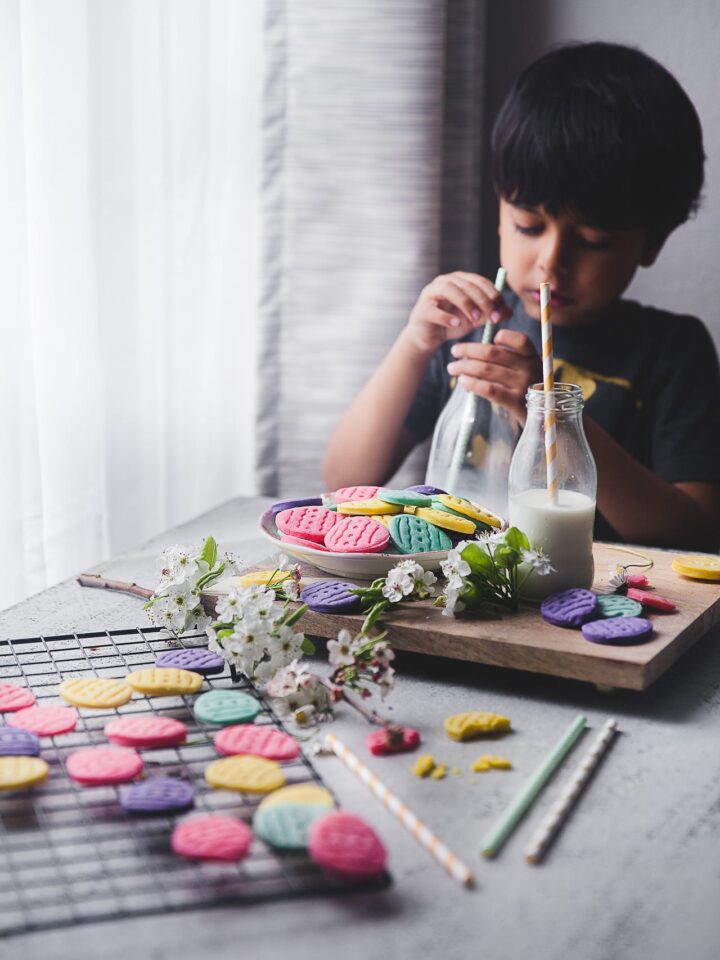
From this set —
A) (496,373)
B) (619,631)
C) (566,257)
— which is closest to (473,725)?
(619,631)

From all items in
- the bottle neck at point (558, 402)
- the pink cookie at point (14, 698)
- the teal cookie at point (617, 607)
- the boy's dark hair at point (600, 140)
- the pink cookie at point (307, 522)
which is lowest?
the pink cookie at point (14, 698)

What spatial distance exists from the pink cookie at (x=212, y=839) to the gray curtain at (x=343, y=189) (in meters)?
1.26

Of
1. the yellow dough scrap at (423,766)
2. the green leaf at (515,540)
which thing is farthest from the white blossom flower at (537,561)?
the yellow dough scrap at (423,766)

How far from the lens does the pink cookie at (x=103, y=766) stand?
2.10ft

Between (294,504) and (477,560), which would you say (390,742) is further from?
(294,504)

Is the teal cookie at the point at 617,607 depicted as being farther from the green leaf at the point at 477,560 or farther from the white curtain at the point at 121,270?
the white curtain at the point at 121,270

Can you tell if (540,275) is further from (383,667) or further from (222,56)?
(383,667)

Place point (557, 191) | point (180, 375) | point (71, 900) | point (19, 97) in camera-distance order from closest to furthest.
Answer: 1. point (71, 900)
2. point (19, 97)
3. point (557, 191)
4. point (180, 375)

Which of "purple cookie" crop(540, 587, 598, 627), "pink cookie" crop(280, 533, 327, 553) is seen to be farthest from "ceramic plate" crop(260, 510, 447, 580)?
"purple cookie" crop(540, 587, 598, 627)

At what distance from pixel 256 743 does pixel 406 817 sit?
0.12 metres

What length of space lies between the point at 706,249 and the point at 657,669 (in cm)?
124

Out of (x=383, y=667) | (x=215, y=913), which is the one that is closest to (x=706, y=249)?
(x=383, y=667)

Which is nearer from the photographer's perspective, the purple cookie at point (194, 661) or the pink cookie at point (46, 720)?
the pink cookie at point (46, 720)

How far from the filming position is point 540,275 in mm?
1444
